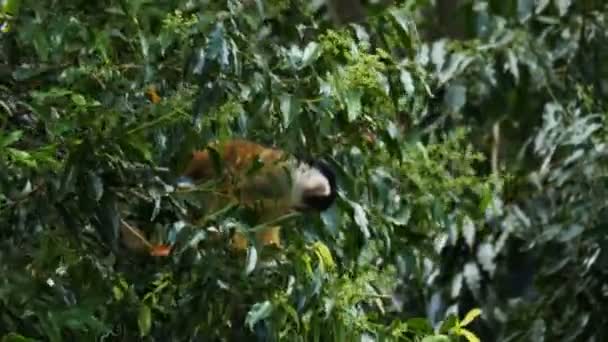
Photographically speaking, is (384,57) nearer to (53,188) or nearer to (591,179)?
(53,188)

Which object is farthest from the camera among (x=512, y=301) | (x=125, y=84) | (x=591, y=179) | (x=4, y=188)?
→ (x=512, y=301)

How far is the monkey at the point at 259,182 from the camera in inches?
90.9

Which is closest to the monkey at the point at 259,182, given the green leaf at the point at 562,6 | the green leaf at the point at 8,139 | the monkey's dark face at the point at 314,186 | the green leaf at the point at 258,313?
the monkey's dark face at the point at 314,186

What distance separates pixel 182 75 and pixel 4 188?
1.16ft

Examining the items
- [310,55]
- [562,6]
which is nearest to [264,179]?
[310,55]

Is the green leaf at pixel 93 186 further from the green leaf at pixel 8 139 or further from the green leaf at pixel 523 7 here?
the green leaf at pixel 523 7

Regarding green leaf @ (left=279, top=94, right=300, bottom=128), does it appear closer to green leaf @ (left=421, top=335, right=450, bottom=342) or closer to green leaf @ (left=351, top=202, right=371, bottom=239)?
green leaf @ (left=351, top=202, right=371, bottom=239)

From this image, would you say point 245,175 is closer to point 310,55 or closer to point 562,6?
point 310,55

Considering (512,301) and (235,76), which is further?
(512,301)

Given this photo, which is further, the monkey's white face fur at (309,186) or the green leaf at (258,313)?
the monkey's white face fur at (309,186)

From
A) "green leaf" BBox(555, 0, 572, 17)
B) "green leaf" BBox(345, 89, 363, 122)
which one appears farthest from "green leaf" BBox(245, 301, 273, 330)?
"green leaf" BBox(555, 0, 572, 17)

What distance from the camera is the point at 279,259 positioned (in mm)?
2271

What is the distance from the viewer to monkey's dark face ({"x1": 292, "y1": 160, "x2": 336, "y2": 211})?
7.93ft

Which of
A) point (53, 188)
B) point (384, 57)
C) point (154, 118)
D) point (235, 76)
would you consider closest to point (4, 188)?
point (53, 188)
